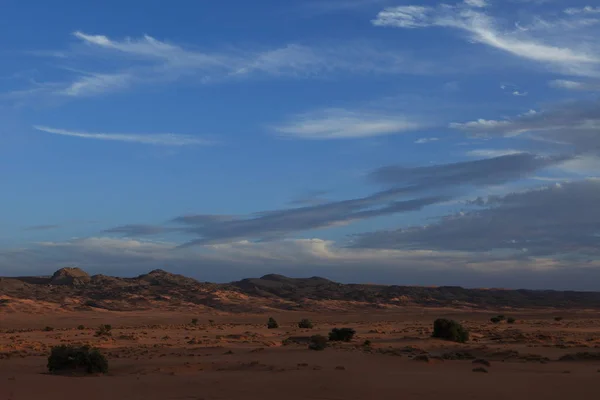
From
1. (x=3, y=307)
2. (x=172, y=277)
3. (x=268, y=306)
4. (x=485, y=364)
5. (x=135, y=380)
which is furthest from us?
(x=172, y=277)

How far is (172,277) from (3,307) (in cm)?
5796

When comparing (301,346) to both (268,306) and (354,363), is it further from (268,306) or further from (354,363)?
(268,306)

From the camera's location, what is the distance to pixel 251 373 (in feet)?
63.2

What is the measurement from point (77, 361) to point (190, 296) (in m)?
76.8

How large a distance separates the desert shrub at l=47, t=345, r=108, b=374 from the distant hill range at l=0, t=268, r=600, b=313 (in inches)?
2179

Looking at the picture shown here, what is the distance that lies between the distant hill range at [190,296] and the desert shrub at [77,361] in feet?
182

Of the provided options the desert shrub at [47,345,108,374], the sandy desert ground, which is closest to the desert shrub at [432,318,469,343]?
the sandy desert ground

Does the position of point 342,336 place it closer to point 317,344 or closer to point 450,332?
point 317,344

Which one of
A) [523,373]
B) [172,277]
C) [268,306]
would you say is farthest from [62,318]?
[172,277]

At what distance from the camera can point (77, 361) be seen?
21000mm

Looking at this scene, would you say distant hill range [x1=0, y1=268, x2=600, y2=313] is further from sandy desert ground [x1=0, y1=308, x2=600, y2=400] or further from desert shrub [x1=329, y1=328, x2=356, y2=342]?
sandy desert ground [x1=0, y1=308, x2=600, y2=400]

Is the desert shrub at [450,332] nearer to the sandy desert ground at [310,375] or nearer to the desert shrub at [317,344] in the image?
the sandy desert ground at [310,375]

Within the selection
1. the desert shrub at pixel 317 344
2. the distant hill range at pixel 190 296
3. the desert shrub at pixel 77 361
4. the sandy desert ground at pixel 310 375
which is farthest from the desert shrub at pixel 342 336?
the distant hill range at pixel 190 296

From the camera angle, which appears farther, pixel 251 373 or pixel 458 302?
pixel 458 302
